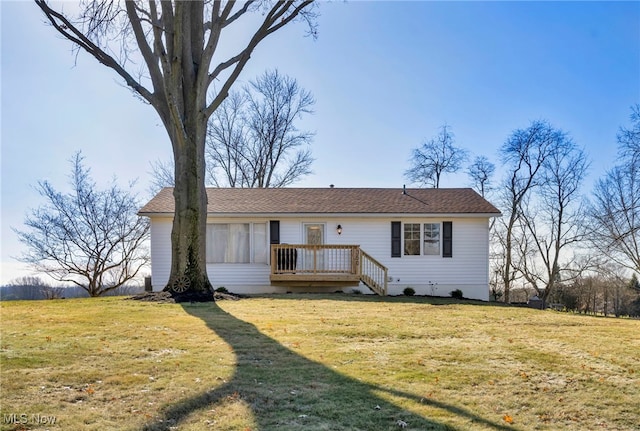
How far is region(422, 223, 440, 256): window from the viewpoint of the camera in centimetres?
1507

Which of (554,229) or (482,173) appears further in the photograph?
(482,173)

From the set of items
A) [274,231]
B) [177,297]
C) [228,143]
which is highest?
[228,143]

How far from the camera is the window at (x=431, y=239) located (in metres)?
15.1

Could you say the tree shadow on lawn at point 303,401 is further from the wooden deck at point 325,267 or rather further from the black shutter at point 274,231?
the black shutter at point 274,231

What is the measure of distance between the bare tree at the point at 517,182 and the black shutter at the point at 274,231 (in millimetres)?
13304

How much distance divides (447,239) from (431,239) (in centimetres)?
57

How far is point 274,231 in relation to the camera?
48.7 ft

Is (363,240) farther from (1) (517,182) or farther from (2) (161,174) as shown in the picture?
(2) (161,174)

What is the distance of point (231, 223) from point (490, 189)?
15251 mm

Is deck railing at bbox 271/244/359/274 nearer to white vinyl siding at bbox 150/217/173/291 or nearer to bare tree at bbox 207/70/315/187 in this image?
white vinyl siding at bbox 150/217/173/291

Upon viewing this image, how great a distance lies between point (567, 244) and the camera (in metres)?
20.9

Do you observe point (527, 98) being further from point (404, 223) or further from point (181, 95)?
point (181, 95)

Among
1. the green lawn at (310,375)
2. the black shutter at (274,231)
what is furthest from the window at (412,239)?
the green lawn at (310,375)

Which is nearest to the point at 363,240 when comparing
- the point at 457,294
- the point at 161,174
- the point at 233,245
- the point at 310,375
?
the point at 457,294
